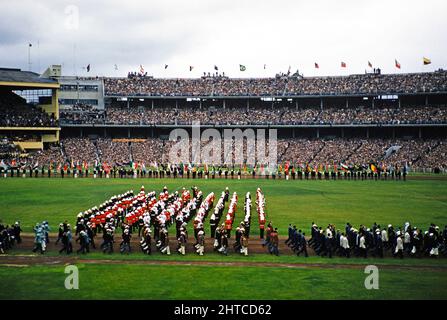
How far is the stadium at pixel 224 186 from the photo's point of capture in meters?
16.4

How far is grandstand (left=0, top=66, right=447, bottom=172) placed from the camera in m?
67.9

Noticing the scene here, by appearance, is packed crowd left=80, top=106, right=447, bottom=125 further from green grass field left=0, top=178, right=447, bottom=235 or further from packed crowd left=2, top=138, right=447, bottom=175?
green grass field left=0, top=178, right=447, bottom=235

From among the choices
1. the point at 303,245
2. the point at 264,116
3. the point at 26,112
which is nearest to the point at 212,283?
the point at 303,245

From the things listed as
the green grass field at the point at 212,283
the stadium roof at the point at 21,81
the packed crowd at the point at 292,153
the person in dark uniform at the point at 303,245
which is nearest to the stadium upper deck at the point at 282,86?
the packed crowd at the point at 292,153

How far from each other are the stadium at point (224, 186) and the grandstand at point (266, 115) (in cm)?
26

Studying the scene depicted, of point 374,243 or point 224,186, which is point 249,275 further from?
point 224,186

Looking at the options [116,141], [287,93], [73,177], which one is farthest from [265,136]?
[73,177]

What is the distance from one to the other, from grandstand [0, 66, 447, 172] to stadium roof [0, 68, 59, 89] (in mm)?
756

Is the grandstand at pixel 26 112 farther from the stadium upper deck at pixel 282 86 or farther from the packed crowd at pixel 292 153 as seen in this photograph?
the stadium upper deck at pixel 282 86

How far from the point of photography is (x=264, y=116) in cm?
7650

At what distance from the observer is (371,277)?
52.3ft

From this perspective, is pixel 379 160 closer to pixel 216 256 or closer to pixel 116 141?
pixel 116 141

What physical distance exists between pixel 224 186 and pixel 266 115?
3521cm

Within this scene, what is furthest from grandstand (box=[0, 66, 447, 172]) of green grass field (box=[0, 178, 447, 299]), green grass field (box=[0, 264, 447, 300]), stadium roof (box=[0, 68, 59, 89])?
green grass field (box=[0, 264, 447, 300])
